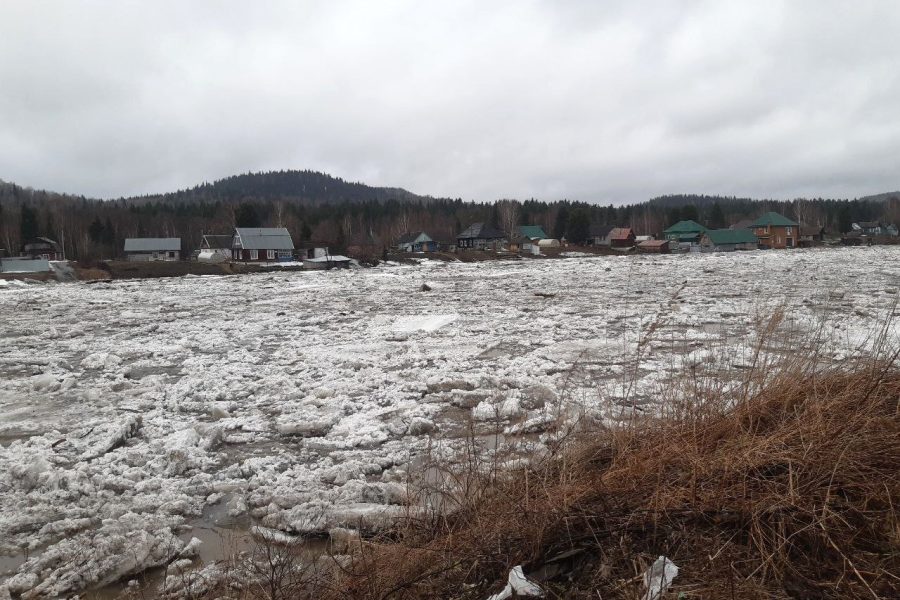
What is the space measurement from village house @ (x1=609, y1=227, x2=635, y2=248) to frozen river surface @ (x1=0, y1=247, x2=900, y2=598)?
79082mm

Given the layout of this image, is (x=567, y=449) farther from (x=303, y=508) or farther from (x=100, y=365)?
(x=100, y=365)

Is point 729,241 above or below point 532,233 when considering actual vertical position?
below

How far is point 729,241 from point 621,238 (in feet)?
61.0

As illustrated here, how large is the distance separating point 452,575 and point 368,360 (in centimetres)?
610

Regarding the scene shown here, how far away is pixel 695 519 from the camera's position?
2.29 metres

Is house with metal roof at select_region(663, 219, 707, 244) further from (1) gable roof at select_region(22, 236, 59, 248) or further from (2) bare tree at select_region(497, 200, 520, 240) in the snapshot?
(1) gable roof at select_region(22, 236, 59, 248)

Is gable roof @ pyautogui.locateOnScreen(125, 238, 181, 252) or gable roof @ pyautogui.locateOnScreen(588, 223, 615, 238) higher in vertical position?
gable roof @ pyautogui.locateOnScreen(588, 223, 615, 238)

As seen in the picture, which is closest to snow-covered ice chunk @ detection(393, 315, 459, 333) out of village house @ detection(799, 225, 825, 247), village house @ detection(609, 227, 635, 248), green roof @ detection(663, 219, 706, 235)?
village house @ detection(609, 227, 635, 248)

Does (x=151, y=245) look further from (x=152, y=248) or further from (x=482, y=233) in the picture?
(x=482, y=233)

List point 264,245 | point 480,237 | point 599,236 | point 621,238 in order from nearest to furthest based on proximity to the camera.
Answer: point 264,245, point 621,238, point 480,237, point 599,236

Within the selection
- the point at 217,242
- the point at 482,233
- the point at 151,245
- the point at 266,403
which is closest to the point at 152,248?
the point at 151,245

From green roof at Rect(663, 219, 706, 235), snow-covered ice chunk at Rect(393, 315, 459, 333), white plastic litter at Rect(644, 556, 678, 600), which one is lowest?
snow-covered ice chunk at Rect(393, 315, 459, 333)

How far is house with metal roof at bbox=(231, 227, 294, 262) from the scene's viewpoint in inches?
2576

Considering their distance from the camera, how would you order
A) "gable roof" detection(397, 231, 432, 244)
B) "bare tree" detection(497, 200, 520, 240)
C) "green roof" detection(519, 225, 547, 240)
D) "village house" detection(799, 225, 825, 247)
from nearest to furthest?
"village house" detection(799, 225, 825, 247)
"gable roof" detection(397, 231, 432, 244)
"bare tree" detection(497, 200, 520, 240)
"green roof" detection(519, 225, 547, 240)
